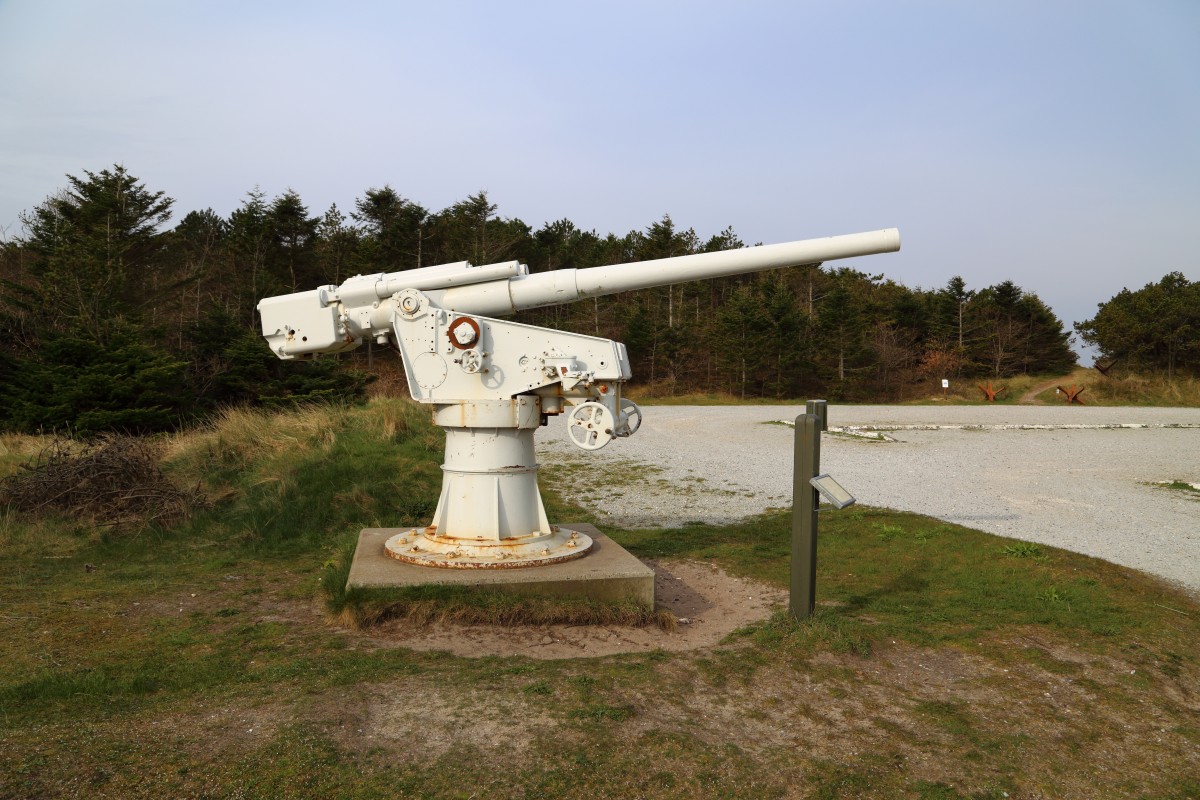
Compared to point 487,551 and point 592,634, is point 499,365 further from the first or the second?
point 592,634

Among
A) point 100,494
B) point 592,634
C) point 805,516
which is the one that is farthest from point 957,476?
point 100,494

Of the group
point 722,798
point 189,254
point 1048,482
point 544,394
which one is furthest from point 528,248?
point 722,798

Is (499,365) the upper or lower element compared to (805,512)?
upper

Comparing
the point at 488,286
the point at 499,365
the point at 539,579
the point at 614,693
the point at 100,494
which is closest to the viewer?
the point at 614,693

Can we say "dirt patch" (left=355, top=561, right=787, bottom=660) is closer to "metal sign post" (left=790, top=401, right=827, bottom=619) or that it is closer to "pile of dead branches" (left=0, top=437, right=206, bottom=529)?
"metal sign post" (left=790, top=401, right=827, bottom=619)

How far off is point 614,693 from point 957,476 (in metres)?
9.24

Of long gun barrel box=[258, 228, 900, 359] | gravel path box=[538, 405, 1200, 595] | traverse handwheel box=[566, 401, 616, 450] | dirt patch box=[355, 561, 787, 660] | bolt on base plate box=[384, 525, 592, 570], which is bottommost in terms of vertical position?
dirt patch box=[355, 561, 787, 660]

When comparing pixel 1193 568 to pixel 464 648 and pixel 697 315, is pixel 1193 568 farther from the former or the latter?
pixel 697 315

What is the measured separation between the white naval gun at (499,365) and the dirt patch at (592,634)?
0.56 metres

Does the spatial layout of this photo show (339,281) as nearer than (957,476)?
No

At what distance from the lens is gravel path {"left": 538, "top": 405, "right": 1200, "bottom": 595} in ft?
27.4

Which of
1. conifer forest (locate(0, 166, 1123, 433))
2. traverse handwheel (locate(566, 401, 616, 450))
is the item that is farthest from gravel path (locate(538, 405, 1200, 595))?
conifer forest (locate(0, 166, 1123, 433))

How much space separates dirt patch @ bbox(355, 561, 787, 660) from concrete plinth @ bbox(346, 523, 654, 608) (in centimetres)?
21

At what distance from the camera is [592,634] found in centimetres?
511
